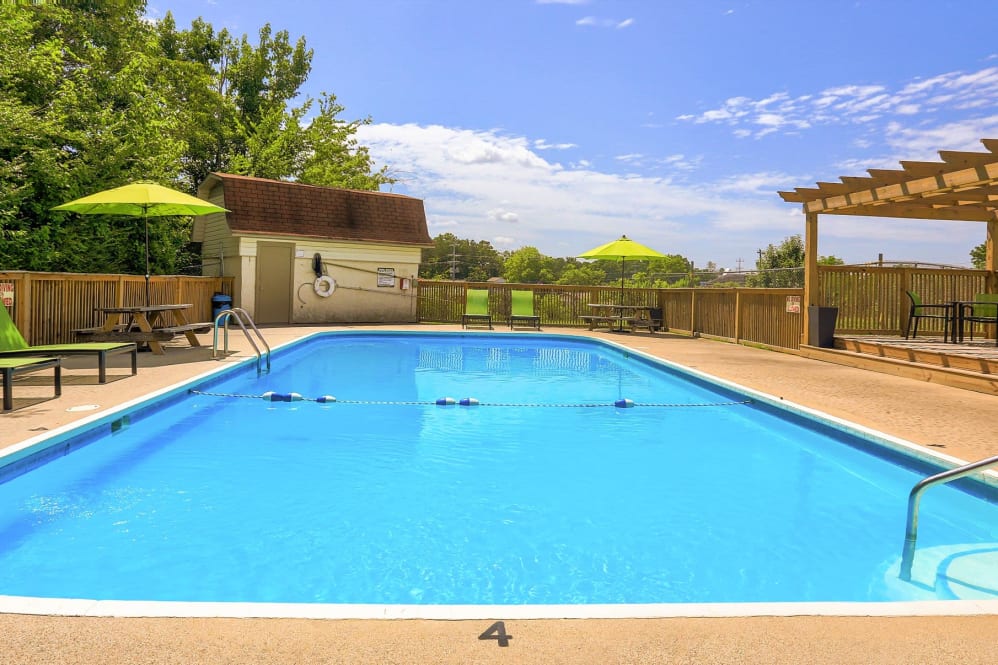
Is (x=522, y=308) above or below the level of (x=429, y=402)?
above

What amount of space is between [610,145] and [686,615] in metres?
18.8

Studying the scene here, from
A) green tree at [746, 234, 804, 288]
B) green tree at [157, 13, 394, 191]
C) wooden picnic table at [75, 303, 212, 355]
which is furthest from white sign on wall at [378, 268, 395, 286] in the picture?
green tree at [746, 234, 804, 288]

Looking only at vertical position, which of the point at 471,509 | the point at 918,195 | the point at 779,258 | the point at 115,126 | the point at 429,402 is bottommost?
the point at 471,509

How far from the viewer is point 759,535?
398 cm

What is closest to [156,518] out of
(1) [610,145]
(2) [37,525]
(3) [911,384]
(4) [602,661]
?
(2) [37,525]

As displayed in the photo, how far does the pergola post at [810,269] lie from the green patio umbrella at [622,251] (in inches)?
197

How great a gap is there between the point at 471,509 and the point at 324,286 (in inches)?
578

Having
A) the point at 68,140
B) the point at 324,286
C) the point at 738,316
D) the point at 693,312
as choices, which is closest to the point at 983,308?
the point at 738,316

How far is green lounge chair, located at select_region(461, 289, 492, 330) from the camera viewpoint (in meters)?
18.2

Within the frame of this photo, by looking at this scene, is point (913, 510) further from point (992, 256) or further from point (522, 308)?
point (522, 308)

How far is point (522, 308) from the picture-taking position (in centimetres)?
1861

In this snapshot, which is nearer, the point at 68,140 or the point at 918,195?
the point at 918,195

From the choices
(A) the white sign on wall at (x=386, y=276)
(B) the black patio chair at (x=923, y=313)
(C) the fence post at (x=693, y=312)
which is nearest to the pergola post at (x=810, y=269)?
(B) the black patio chair at (x=923, y=313)

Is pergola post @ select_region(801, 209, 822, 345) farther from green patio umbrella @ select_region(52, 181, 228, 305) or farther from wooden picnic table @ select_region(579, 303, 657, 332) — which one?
green patio umbrella @ select_region(52, 181, 228, 305)
